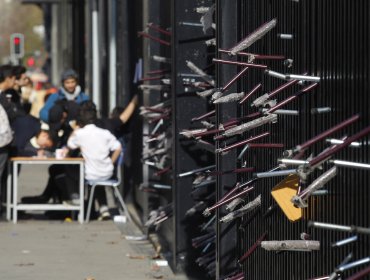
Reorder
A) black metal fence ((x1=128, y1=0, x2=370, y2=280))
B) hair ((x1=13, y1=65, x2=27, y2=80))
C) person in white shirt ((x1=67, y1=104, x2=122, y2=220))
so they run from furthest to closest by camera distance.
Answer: hair ((x1=13, y1=65, x2=27, y2=80)) → person in white shirt ((x1=67, y1=104, x2=122, y2=220)) → black metal fence ((x1=128, y1=0, x2=370, y2=280))

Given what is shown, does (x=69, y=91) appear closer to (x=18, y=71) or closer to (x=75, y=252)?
(x=18, y=71)

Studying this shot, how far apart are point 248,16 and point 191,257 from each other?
11.5 feet

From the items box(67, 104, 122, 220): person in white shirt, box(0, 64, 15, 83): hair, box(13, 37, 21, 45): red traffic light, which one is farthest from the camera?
box(13, 37, 21, 45): red traffic light

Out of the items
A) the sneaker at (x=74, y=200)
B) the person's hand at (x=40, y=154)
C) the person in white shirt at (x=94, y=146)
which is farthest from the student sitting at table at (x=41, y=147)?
the person in white shirt at (x=94, y=146)

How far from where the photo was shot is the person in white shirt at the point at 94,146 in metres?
14.0

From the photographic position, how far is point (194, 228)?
402 inches

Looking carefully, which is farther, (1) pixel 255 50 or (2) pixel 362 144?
(1) pixel 255 50

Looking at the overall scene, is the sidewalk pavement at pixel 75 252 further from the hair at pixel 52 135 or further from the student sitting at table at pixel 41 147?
the hair at pixel 52 135

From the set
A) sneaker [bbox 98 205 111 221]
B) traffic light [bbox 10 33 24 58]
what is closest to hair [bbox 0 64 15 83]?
sneaker [bbox 98 205 111 221]

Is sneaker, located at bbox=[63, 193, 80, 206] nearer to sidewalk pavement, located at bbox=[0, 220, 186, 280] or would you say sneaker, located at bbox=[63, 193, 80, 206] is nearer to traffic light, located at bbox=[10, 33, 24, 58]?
sidewalk pavement, located at bbox=[0, 220, 186, 280]

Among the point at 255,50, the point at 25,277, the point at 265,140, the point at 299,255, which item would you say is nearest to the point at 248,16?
the point at 255,50

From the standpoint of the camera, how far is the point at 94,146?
14070 millimetres

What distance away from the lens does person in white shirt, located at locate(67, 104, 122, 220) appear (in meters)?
14.0

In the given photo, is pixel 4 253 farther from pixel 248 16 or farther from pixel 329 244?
pixel 329 244
